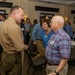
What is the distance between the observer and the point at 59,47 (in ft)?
6.68

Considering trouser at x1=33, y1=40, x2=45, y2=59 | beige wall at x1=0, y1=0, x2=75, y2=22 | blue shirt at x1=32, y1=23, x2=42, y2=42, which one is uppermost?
beige wall at x1=0, y1=0, x2=75, y2=22

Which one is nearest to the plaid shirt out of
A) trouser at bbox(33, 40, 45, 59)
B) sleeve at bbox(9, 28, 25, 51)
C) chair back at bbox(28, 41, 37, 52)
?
sleeve at bbox(9, 28, 25, 51)

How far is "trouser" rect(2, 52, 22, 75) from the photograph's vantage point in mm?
2719

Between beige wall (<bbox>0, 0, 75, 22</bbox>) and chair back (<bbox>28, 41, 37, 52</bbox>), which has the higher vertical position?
beige wall (<bbox>0, 0, 75, 22</bbox>)

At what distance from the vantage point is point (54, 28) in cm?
215

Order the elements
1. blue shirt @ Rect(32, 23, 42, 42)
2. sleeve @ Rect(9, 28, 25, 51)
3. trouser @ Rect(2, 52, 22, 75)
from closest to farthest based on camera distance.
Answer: sleeve @ Rect(9, 28, 25, 51) < trouser @ Rect(2, 52, 22, 75) < blue shirt @ Rect(32, 23, 42, 42)

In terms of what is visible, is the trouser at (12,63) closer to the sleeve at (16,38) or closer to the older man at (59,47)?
the sleeve at (16,38)

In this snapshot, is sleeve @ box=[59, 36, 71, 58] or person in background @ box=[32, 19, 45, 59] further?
person in background @ box=[32, 19, 45, 59]

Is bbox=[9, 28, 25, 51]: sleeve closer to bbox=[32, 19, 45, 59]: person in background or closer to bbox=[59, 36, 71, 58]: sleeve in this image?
bbox=[59, 36, 71, 58]: sleeve

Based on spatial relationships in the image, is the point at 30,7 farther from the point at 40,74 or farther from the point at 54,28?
the point at 54,28

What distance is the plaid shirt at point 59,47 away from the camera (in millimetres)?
1995

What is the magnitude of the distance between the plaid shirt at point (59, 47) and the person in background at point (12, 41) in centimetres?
62

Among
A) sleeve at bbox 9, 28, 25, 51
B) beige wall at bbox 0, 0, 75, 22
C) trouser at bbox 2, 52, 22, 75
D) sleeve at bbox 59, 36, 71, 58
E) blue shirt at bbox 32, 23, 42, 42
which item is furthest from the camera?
beige wall at bbox 0, 0, 75, 22

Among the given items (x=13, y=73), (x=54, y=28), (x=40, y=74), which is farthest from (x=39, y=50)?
(x=54, y=28)
